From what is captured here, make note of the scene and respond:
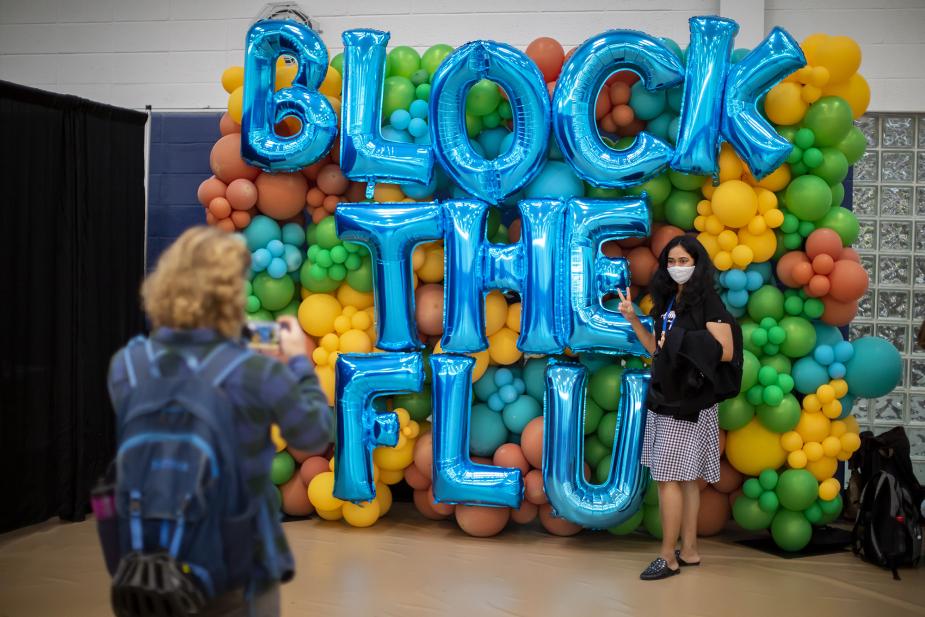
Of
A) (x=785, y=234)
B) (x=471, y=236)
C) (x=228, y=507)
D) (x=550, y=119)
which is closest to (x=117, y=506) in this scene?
(x=228, y=507)

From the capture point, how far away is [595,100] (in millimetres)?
3861

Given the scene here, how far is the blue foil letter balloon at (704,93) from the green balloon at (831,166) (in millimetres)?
440

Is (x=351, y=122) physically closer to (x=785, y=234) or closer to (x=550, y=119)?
(x=550, y=119)

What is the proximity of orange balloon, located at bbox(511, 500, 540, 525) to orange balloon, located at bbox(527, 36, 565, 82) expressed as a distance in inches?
71.5

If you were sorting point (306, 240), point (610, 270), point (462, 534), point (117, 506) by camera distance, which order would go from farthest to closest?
1. point (306, 240)
2. point (462, 534)
3. point (610, 270)
4. point (117, 506)

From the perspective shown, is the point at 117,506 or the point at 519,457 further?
the point at 519,457

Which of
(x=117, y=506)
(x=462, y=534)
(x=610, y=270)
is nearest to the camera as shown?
(x=117, y=506)

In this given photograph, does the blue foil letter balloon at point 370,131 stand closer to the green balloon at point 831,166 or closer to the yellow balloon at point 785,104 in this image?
the yellow balloon at point 785,104

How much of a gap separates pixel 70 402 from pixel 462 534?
6.01ft

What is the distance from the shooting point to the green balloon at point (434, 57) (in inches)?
163

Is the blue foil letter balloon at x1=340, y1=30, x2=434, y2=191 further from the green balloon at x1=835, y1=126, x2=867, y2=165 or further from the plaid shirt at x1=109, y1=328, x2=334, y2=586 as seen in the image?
the plaid shirt at x1=109, y1=328, x2=334, y2=586

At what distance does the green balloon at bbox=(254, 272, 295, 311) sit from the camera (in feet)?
13.7

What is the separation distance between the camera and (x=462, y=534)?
406 centimetres

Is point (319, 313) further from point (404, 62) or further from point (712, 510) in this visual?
point (712, 510)
